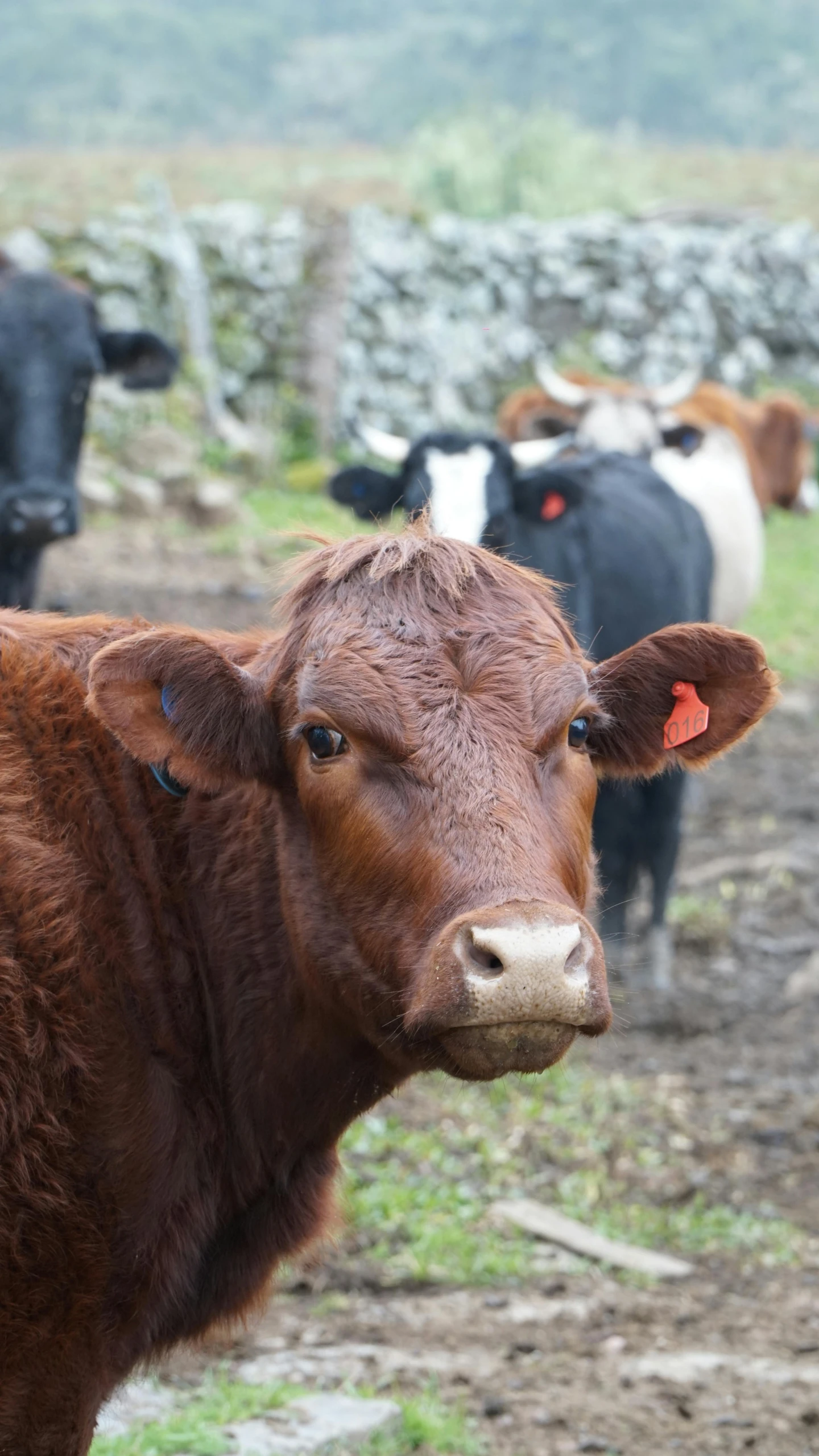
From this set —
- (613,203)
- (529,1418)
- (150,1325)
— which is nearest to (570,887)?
(150,1325)

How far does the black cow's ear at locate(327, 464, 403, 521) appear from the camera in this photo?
7.60 m

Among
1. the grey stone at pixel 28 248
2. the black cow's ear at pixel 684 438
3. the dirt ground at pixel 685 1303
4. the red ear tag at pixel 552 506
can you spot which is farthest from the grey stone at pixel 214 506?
the red ear tag at pixel 552 506

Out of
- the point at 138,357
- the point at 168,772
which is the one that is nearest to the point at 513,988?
the point at 168,772

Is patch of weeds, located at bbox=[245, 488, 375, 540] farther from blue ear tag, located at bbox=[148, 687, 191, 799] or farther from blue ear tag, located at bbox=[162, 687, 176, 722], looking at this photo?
blue ear tag, located at bbox=[162, 687, 176, 722]

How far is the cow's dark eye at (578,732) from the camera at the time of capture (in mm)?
2871

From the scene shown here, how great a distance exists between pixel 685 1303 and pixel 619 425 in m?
8.07

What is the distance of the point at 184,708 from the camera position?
2.80m

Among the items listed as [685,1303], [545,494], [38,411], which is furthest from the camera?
[38,411]

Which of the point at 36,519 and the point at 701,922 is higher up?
the point at 36,519

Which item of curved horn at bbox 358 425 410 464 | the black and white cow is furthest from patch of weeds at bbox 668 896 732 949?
curved horn at bbox 358 425 410 464

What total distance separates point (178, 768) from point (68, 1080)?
0.61 meters

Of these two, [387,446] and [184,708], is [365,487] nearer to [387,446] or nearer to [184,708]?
[387,446]

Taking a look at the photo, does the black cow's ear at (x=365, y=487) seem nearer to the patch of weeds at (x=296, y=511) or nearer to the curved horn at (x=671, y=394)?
the curved horn at (x=671, y=394)

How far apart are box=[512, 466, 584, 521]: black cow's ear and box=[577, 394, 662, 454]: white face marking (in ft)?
12.8
